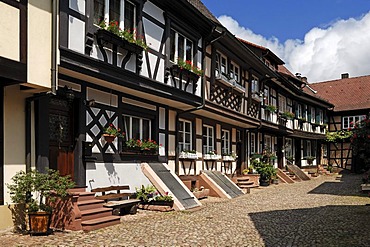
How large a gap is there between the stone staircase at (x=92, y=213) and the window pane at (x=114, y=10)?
4.28m

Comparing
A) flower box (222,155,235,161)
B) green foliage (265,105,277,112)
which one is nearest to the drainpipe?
flower box (222,155,235,161)

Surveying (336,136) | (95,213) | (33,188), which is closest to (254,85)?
(95,213)

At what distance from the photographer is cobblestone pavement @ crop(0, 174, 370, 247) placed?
7.62 meters

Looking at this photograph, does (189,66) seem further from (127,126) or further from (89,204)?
(89,204)

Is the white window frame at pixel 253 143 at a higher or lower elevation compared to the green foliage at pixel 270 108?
lower

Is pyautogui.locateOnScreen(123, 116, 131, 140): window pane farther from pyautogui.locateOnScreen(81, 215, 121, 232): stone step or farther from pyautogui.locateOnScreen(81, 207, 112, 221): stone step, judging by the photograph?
pyautogui.locateOnScreen(81, 215, 121, 232): stone step

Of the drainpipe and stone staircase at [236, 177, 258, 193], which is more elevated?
the drainpipe

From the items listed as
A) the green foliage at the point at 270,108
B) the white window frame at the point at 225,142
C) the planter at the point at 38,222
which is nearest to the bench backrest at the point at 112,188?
the planter at the point at 38,222

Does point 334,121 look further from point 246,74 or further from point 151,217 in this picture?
point 151,217

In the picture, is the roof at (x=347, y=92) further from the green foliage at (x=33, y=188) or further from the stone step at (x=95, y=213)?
the green foliage at (x=33, y=188)

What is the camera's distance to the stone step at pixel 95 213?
28.7 ft

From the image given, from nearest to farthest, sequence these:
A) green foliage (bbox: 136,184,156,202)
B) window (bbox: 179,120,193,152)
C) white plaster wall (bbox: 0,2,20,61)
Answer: white plaster wall (bbox: 0,2,20,61) → green foliage (bbox: 136,184,156,202) → window (bbox: 179,120,193,152)

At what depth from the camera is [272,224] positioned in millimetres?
9898

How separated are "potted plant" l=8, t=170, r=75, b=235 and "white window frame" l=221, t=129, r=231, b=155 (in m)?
11.5
